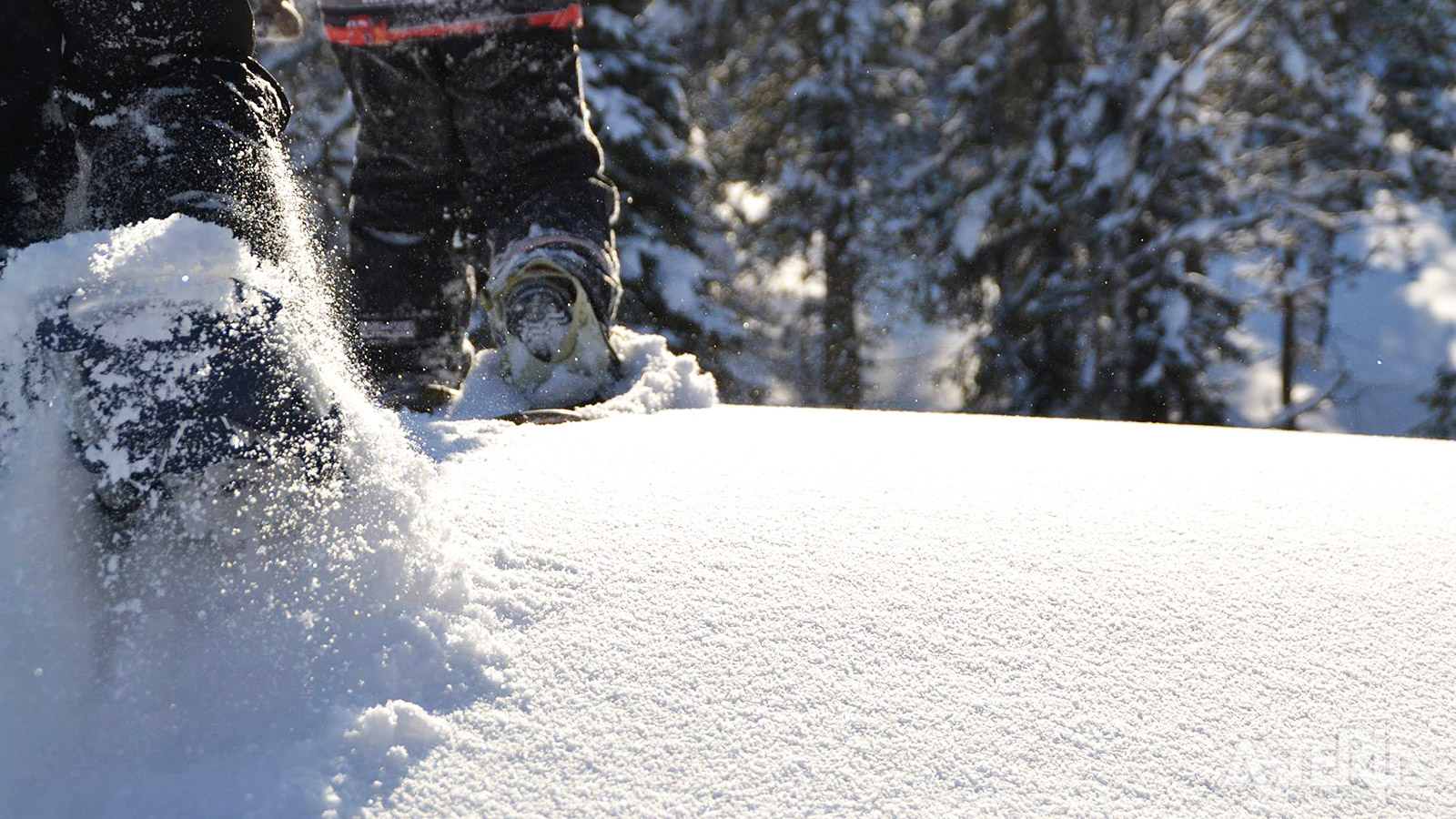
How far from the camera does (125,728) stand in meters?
0.64

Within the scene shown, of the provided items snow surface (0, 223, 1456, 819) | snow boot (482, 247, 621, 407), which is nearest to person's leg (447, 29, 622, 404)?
snow boot (482, 247, 621, 407)

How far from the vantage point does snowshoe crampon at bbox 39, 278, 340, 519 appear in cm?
73

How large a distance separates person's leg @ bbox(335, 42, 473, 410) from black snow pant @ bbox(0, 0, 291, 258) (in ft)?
3.49

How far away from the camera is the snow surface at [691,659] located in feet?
2.04

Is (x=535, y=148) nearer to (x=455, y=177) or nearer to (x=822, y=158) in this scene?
(x=455, y=177)

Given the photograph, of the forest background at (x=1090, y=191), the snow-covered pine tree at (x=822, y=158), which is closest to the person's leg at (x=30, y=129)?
the forest background at (x=1090, y=191)

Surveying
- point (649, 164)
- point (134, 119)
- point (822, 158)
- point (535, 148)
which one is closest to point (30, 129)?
point (134, 119)

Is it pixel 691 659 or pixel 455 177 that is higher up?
pixel 455 177

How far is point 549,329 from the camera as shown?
80.9 inches

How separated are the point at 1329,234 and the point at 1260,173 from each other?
1.00 metres

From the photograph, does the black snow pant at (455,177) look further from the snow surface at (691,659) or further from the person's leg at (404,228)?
the snow surface at (691,659)

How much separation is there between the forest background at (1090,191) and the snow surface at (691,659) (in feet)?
30.7

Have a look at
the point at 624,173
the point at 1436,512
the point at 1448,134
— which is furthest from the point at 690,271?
the point at 1436,512

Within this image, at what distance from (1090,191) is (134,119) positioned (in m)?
11.1
